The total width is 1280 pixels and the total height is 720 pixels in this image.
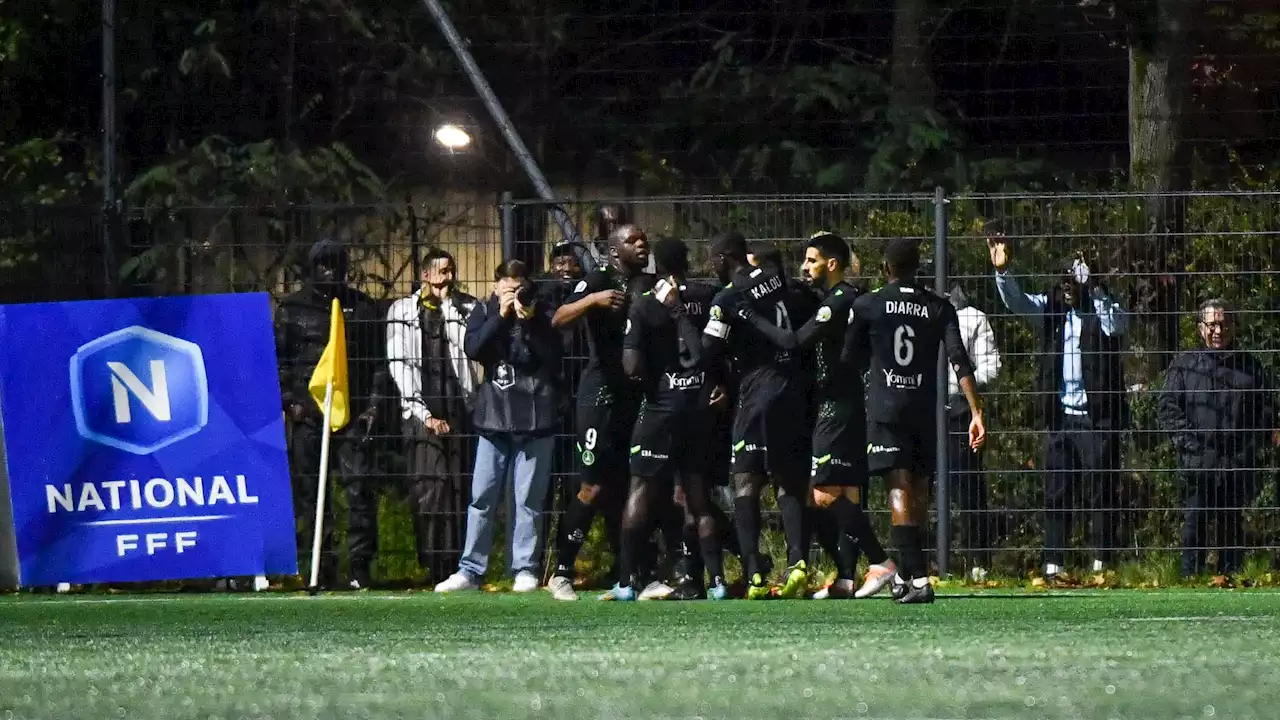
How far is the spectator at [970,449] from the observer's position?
517 inches

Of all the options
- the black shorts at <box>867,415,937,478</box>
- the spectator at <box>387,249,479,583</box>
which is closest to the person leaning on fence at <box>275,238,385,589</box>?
the spectator at <box>387,249,479,583</box>

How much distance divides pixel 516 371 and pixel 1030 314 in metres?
2.85

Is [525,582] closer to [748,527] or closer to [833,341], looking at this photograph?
[748,527]

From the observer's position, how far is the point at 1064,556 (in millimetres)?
13172

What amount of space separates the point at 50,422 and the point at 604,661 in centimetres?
674

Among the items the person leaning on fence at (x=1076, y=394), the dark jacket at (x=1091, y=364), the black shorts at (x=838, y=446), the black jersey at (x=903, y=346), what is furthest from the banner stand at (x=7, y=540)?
the dark jacket at (x=1091, y=364)

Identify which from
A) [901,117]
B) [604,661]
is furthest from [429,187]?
[604,661]

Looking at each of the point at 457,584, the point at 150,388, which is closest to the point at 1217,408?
the point at 457,584

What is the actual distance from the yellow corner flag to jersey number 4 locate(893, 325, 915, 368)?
3.74 metres

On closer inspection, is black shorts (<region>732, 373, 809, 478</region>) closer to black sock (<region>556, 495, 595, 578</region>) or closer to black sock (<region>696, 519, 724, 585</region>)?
black sock (<region>696, 519, 724, 585</region>)

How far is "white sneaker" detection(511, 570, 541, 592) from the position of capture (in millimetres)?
12766

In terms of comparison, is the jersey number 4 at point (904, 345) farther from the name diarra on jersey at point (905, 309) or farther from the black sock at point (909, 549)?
the black sock at point (909, 549)

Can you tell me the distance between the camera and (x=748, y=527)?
11.6 meters

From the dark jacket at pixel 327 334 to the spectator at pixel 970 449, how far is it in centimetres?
325
